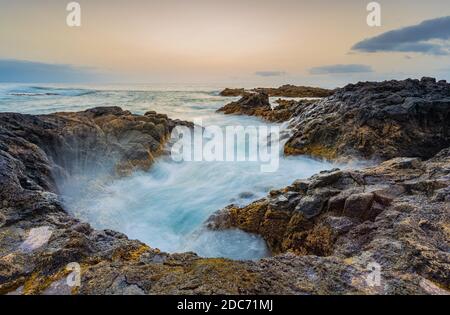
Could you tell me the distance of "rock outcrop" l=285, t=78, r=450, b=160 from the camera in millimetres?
9617

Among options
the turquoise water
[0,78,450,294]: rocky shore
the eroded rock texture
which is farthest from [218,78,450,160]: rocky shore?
the eroded rock texture

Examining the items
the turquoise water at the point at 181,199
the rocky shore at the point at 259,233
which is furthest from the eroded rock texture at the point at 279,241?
the turquoise water at the point at 181,199

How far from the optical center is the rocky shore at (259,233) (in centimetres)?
294

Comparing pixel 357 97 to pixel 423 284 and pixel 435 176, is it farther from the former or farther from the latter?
pixel 423 284

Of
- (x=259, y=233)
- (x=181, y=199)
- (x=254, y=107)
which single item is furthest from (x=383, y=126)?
(x=254, y=107)

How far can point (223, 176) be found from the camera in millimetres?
9773

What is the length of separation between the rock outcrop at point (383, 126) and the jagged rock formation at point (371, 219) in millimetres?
3559

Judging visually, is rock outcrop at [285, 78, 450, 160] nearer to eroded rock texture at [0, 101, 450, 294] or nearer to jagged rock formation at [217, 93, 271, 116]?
eroded rock texture at [0, 101, 450, 294]

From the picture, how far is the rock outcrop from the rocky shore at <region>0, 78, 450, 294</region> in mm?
693

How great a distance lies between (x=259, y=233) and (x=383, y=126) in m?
7.07

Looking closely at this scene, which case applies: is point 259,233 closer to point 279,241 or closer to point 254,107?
point 279,241

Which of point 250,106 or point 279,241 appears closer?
point 279,241

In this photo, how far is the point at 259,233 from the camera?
5.75 m
